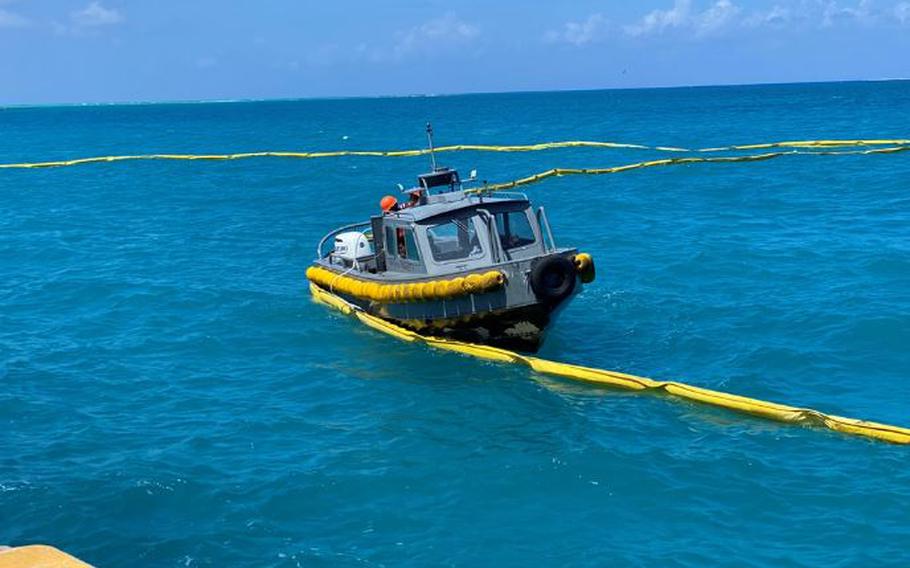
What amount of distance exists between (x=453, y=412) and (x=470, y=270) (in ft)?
10.3

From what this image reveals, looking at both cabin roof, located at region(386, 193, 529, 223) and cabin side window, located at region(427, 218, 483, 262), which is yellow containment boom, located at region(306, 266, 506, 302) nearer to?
cabin side window, located at region(427, 218, 483, 262)

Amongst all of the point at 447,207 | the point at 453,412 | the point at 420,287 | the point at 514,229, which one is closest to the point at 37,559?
the point at 453,412

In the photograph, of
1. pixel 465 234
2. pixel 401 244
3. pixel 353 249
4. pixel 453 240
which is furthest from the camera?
pixel 353 249

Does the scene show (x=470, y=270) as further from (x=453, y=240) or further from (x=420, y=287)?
(x=453, y=240)

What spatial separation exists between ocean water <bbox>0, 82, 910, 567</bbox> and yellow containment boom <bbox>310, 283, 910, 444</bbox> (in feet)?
0.64

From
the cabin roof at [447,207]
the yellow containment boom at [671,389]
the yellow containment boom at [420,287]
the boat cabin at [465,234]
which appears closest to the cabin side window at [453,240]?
the boat cabin at [465,234]

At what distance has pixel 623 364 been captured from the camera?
18.4 meters

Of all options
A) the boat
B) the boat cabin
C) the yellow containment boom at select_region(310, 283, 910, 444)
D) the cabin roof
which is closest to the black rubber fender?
the boat

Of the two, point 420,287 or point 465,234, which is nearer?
point 420,287

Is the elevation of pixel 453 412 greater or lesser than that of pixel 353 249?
lesser

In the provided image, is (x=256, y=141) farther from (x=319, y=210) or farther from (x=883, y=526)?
(x=883, y=526)

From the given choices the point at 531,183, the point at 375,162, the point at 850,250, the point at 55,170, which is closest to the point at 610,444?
the point at 850,250

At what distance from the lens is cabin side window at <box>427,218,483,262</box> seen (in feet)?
61.6

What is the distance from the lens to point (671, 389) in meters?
15.8
